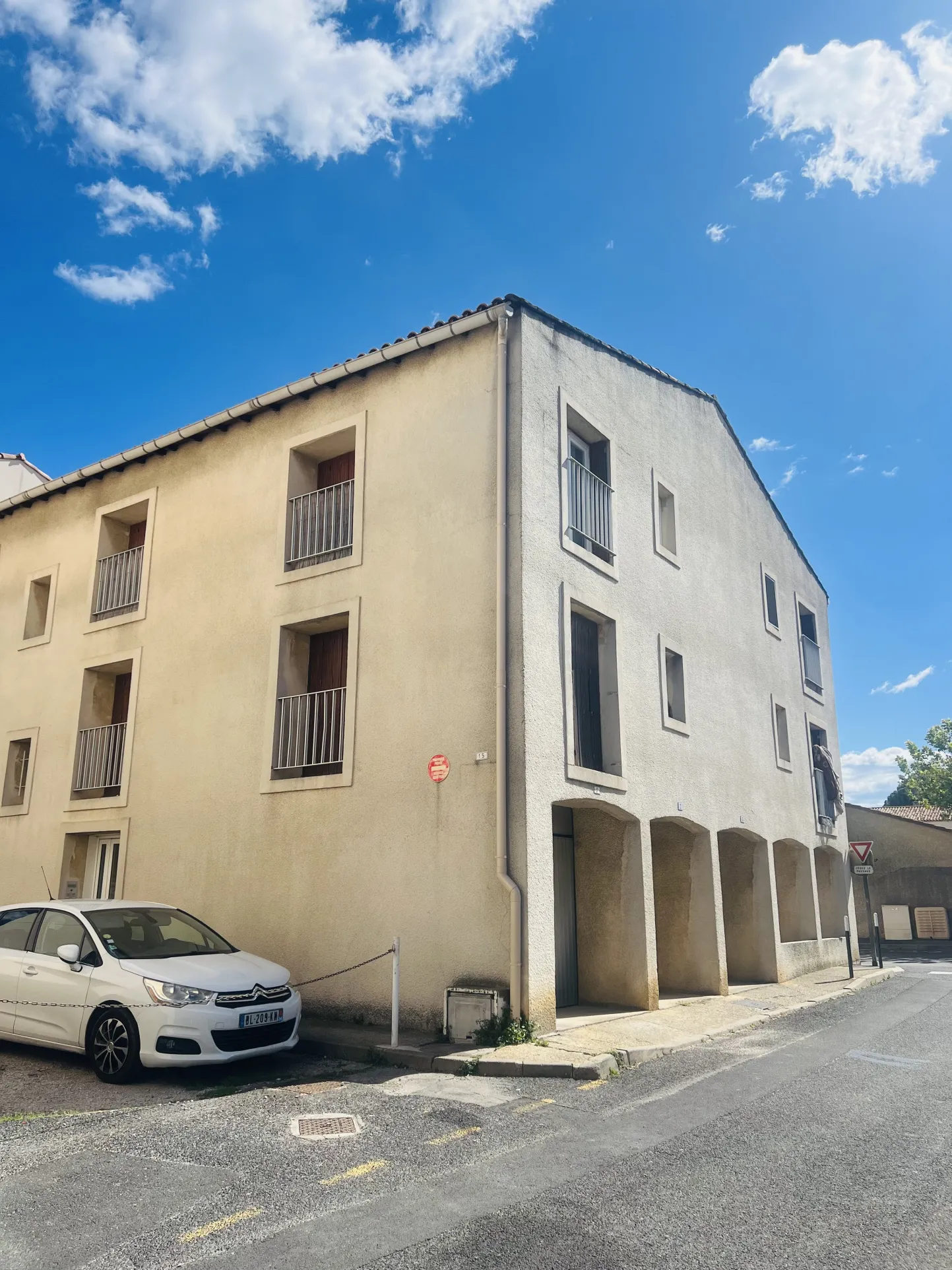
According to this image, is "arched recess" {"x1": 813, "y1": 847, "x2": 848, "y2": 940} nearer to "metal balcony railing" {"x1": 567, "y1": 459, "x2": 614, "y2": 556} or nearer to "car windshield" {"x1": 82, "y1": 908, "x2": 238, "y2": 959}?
"metal balcony railing" {"x1": 567, "y1": 459, "x2": 614, "y2": 556}

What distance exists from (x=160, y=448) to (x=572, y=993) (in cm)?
1062

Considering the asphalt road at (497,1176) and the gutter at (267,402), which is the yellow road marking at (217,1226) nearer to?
the asphalt road at (497,1176)

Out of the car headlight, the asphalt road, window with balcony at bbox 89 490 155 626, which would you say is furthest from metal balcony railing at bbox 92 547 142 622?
the asphalt road

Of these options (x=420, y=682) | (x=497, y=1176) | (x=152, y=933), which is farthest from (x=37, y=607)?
(x=497, y=1176)

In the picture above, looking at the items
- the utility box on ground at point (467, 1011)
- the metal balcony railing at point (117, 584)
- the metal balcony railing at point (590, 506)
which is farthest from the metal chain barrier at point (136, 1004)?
the metal balcony railing at point (117, 584)

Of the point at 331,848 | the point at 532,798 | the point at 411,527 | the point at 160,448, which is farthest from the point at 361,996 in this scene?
the point at 160,448

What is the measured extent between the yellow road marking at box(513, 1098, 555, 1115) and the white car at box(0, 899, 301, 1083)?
2.49 meters

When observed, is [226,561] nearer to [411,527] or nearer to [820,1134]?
[411,527]

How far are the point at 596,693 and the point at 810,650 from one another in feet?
37.6

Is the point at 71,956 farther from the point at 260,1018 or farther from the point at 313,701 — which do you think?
the point at 313,701

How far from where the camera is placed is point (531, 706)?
10.1m

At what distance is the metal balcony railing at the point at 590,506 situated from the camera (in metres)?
12.1

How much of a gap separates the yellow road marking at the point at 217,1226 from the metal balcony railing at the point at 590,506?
867 cm

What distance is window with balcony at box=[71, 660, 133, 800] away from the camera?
14.4 metres
